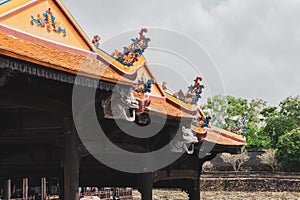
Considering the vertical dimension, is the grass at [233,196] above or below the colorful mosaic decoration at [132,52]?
below

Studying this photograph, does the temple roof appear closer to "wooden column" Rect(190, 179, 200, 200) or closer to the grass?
"wooden column" Rect(190, 179, 200, 200)

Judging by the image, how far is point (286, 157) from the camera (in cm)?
3897

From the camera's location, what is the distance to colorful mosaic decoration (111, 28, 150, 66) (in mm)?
6430

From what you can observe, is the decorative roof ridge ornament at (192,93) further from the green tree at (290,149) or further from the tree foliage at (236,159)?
the tree foliage at (236,159)

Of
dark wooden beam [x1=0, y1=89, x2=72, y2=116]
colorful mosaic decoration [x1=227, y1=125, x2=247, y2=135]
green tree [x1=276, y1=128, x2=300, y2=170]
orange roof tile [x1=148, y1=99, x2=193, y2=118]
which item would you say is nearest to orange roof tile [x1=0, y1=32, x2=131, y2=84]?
dark wooden beam [x1=0, y1=89, x2=72, y2=116]

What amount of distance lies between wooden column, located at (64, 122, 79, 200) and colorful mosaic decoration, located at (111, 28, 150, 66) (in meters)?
1.30

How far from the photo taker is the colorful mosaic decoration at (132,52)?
643cm

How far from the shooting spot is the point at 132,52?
21.6 feet

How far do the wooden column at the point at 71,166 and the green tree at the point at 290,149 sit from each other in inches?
1356

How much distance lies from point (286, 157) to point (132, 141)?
1325 inches

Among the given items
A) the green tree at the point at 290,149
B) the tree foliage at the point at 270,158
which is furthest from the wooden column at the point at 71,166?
the tree foliage at the point at 270,158

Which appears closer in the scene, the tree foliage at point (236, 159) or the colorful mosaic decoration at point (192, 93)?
the colorful mosaic decoration at point (192, 93)

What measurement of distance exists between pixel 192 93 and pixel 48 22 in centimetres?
365

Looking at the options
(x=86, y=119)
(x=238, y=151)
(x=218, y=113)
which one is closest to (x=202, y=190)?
(x=218, y=113)
